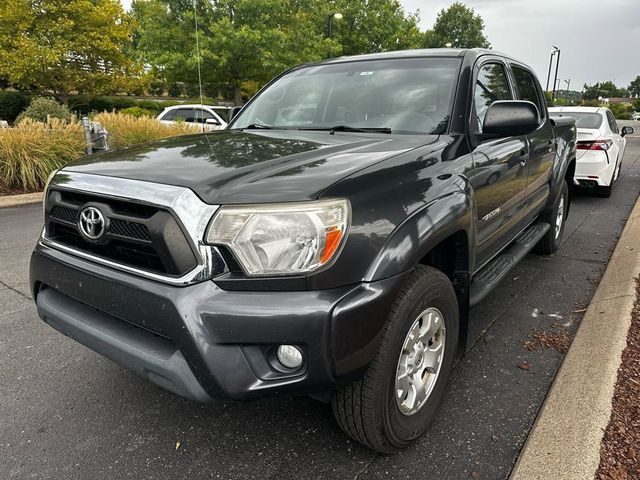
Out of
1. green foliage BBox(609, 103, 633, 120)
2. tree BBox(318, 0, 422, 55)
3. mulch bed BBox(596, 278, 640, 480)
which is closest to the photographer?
mulch bed BBox(596, 278, 640, 480)

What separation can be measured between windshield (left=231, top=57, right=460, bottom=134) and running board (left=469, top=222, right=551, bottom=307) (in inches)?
37.3

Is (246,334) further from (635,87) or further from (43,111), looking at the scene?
(635,87)

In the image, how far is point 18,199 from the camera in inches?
297

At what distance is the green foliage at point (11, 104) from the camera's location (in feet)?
68.9

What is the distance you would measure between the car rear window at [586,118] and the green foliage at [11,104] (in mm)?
21480

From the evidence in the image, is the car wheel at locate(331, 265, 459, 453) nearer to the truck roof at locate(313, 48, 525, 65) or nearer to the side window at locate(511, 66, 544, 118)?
the truck roof at locate(313, 48, 525, 65)

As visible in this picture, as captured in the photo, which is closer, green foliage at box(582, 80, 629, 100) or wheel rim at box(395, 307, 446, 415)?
wheel rim at box(395, 307, 446, 415)

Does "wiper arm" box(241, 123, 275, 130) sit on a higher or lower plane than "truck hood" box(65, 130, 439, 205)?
higher

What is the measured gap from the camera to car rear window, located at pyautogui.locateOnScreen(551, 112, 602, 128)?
802cm

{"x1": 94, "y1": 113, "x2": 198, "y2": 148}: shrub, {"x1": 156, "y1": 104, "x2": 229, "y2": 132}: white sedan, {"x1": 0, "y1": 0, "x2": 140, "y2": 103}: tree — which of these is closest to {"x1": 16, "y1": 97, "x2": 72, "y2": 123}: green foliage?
{"x1": 156, "y1": 104, "x2": 229, "y2": 132}: white sedan

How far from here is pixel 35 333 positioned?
130 inches

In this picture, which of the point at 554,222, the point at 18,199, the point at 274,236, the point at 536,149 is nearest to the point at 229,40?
the point at 18,199

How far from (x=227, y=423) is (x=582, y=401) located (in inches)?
67.8

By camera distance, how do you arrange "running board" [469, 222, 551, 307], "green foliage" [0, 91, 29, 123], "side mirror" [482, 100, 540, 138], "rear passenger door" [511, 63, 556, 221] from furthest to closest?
"green foliage" [0, 91, 29, 123] < "rear passenger door" [511, 63, 556, 221] < "running board" [469, 222, 551, 307] < "side mirror" [482, 100, 540, 138]
